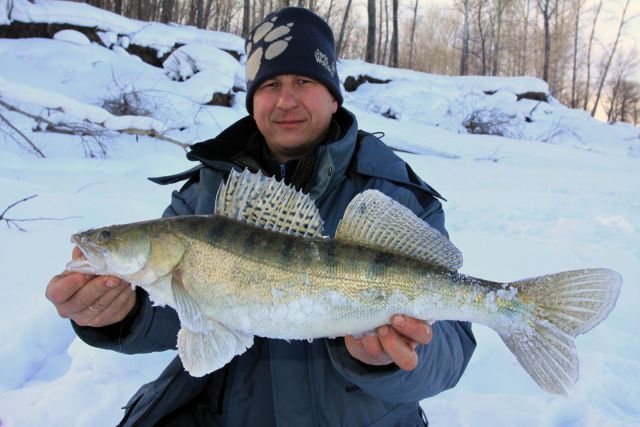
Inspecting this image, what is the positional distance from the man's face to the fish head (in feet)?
3.28

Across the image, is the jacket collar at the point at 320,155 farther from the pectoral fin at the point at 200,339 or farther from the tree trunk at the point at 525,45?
the tree trunk at the point at 525,45

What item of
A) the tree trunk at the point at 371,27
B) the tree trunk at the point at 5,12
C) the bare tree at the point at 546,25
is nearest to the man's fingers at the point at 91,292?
the tree trunk at the point at 5,12

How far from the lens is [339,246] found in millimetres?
1649

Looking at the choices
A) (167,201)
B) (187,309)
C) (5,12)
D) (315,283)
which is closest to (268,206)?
(315,283)

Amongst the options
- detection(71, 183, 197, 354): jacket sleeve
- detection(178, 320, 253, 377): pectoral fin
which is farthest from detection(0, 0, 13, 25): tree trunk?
detection(178, 320, 253, 377): pectoral fin

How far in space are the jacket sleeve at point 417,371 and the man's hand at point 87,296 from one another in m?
0.82

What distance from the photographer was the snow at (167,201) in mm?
2496

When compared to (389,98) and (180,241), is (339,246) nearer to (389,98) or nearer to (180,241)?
(180,241)

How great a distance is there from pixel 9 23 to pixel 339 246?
1170cm

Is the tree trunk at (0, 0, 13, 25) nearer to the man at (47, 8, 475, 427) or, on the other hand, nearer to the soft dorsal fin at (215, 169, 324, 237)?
the man at (47, 8, 475, 427)

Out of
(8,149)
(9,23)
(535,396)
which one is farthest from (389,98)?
(535,396)

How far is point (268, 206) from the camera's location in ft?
5.58

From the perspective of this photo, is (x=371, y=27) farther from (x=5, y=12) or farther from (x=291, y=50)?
(x=291, y=50)

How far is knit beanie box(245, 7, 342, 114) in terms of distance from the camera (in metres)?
2.42
